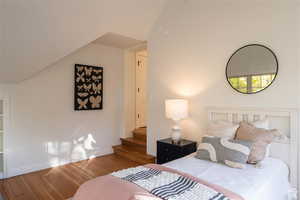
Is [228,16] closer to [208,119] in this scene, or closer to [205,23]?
[205,23]

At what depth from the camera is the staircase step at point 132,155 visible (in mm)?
3614

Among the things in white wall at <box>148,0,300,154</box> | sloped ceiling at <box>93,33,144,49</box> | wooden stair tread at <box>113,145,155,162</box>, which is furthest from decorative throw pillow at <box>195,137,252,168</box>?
sloped ceiling at <box>93,33,144,49</box>

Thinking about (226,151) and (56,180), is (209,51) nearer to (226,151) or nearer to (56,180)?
(226,151)

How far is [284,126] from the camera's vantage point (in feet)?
7.45

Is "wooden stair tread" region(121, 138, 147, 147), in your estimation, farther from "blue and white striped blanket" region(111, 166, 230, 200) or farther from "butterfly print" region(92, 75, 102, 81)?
"blue and white striped blanket" region(111, 166, 230, 200)

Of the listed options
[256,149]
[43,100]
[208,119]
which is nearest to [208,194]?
[256,149]

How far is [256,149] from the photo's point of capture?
2014 mm

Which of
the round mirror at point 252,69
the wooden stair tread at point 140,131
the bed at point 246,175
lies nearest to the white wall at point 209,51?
the round mirror at point 252,69

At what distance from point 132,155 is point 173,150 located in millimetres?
1274

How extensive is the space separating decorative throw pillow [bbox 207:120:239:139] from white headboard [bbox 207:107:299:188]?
0.80 feet

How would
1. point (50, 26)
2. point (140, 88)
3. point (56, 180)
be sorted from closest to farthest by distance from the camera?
point (50, 26) → point (56, 180) → point (140, 88)

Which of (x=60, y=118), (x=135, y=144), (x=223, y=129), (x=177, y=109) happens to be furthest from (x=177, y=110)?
(x=60, y=118)

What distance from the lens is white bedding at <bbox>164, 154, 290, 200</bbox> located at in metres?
1.52

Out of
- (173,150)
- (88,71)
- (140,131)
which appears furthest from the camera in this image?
(140,131)
